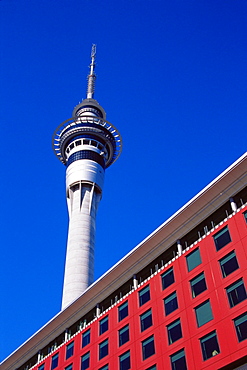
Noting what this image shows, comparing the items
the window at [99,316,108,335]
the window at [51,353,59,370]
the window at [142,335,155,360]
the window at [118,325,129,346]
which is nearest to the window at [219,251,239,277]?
the window at [142,335,155,360]

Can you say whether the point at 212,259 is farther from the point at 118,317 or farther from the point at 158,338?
the point at 118,317

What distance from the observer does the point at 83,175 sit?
338ft

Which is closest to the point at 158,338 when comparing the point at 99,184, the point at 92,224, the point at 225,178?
the point at 225,178

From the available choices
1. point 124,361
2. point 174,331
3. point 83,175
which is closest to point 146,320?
point 124,361

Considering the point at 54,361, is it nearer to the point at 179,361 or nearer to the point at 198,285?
the point at 179,361

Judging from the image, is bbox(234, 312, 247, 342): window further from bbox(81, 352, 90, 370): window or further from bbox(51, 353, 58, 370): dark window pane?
bbox(51, 353, 58, 370): dark window pane

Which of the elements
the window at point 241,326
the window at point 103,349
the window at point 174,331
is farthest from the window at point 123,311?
the window at point 241,326

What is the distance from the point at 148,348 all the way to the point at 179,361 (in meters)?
5.02

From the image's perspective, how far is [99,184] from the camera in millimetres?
104938

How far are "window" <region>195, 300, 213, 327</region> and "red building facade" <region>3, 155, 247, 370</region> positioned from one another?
9cm

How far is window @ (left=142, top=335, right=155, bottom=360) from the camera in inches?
1686

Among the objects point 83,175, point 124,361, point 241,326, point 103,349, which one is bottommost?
point 241,326

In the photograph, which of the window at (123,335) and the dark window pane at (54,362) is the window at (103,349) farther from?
the dark window pane at (54,362)

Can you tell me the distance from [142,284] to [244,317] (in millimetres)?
15453
